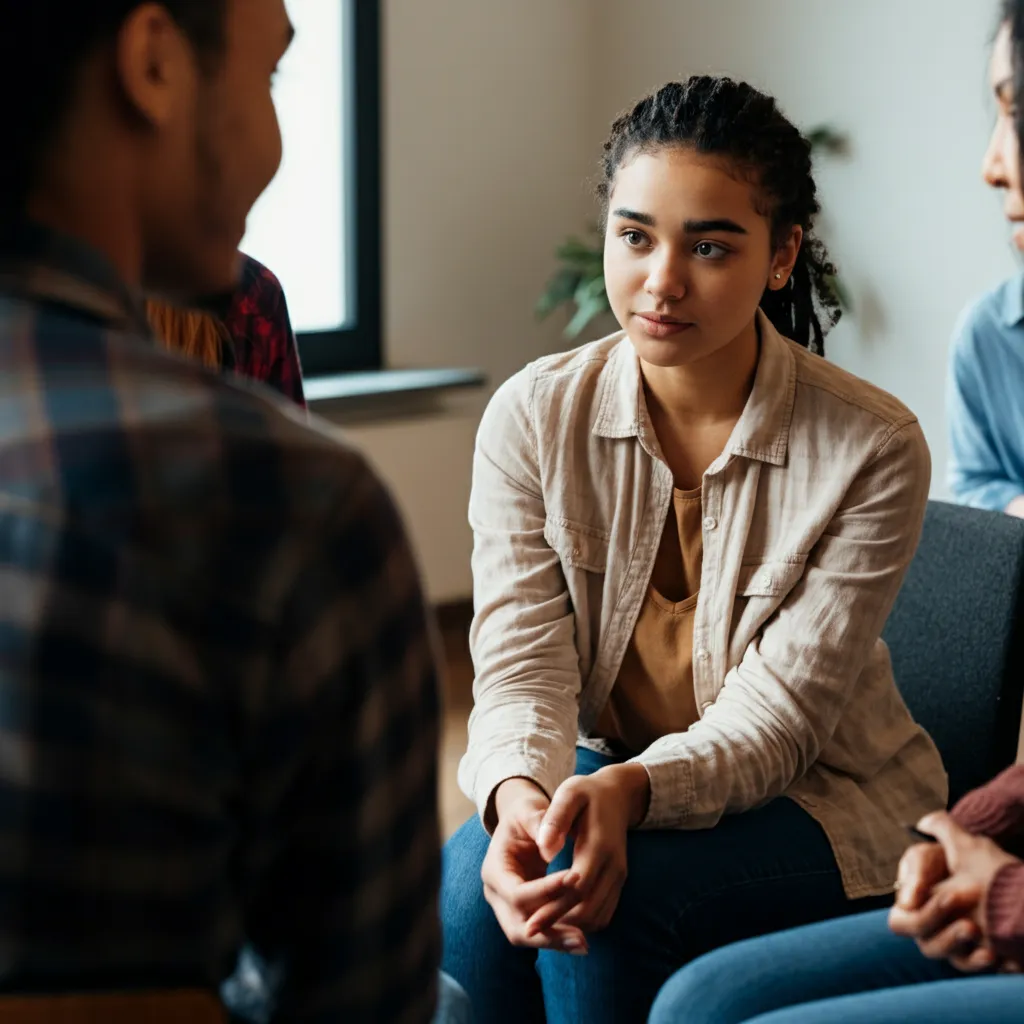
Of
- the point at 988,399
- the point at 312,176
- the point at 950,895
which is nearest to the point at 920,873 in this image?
the point at 950,895

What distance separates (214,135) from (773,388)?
37.5 inches

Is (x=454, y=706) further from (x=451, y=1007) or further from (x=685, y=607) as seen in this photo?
(x=451, y=1007)

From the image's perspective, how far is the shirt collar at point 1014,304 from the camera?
2.23 m

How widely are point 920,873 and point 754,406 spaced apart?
55 cm

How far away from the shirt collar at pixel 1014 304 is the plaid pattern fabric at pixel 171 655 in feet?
6.22

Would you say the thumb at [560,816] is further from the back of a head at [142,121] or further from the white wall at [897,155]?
the white wall at [897,155]

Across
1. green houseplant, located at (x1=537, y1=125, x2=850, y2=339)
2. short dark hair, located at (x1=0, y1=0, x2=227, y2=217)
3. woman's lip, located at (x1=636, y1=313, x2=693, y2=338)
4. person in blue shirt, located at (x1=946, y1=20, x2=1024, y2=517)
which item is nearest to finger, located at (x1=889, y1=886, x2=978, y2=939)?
woman's lip, located at (x1=636, y1=313, x2=693, y2=338)

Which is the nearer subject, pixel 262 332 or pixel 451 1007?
pixel 451 1007

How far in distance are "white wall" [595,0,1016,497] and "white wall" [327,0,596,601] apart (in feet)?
1.63

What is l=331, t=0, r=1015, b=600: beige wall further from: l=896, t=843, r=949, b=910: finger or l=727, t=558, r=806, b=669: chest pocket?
l=896, t=843, r=949, b=910: finger

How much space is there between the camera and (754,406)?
1.46 meters

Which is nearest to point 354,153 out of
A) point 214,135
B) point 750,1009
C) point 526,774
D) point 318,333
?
point 318,333

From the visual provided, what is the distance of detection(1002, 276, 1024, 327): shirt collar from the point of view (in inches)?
87.9

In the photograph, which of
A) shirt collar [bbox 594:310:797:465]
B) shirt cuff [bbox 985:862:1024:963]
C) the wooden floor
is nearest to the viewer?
shirt cuff [bbox 985:862:1024:963]
